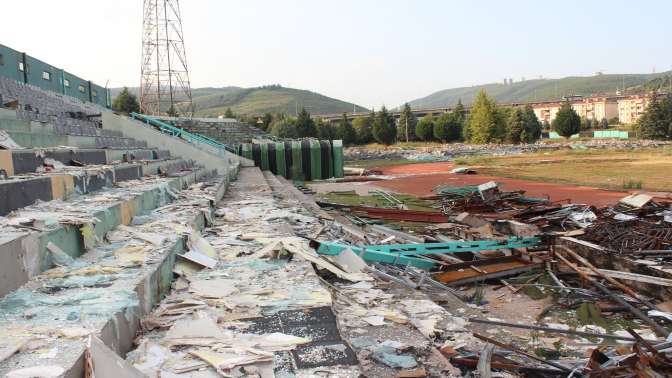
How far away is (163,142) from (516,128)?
50.9 m

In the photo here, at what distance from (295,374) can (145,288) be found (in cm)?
120

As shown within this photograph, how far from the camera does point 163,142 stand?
50.9 feet

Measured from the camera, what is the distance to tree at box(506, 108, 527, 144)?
59.0 m

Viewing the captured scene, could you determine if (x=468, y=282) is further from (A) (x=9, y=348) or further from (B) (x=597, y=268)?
(A) (x=9, y=348)

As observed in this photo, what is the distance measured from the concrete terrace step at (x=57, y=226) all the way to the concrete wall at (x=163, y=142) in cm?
917

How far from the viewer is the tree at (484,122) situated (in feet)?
199

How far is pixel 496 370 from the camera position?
3.34 metres

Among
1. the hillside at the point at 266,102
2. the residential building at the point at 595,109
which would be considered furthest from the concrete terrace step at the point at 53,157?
the hillside at the point at 266,102

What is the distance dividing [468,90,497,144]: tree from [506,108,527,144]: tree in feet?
6.11

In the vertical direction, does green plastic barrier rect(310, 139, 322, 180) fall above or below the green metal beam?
above

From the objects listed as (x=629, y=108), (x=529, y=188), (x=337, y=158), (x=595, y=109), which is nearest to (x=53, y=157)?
(x=529, y=188)

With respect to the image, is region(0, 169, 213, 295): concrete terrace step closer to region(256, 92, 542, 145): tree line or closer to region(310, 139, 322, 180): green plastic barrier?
region(310, 139, 322, 180): green plastic barrier

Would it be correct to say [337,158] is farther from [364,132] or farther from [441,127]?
[441,127]

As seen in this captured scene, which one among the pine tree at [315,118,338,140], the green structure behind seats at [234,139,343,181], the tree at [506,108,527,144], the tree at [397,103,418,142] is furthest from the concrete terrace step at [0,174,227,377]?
the tree at [397,103,418,142]
